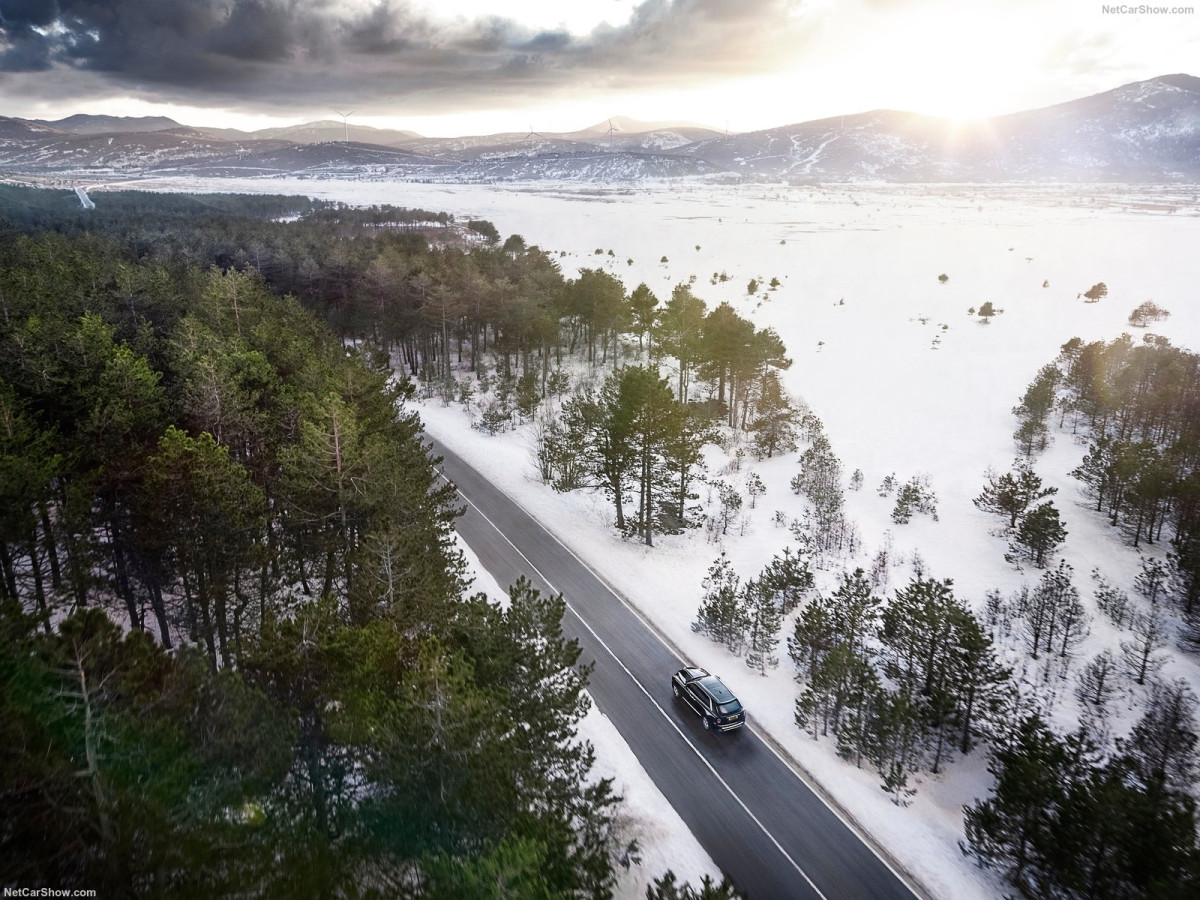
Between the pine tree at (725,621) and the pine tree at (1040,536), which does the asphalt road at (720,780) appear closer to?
the pine tree at (725,621)

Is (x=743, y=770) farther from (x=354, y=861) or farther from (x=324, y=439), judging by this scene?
(x=324, y=439)

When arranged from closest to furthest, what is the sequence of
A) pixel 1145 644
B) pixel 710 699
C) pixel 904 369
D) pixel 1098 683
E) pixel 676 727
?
pixel 710 699
pixel 676 727
pixel 1098 683
pixel 1145 644
pixel 904 369

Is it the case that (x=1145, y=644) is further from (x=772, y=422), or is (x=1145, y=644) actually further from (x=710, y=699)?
(x=772, y=422)

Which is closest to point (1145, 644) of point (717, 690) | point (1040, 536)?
point (1040, 536)

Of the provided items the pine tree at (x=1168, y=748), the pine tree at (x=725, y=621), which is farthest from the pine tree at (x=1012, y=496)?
the pine tree at (x=725, y=621)

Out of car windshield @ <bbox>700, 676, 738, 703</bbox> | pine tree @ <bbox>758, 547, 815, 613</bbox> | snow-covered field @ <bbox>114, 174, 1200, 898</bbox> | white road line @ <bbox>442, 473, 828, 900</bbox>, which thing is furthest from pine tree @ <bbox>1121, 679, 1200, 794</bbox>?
pine tree @ <bbox>758, 547, 815, 613</bbox>

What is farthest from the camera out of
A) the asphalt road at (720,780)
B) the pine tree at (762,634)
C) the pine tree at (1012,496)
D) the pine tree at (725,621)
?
the pine tree at (1012,496)

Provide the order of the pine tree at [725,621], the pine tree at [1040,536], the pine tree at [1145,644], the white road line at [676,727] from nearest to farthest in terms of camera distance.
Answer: the white road line at [676,727], the pine tree at [1145,644], the pine tree at [725,621], the pine tree at [1040,536]
